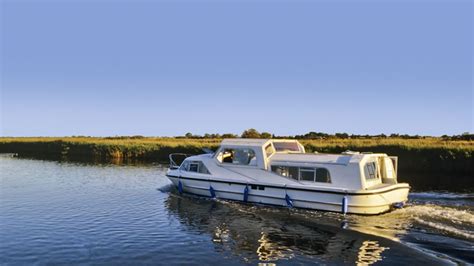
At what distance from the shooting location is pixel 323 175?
24.3 metres

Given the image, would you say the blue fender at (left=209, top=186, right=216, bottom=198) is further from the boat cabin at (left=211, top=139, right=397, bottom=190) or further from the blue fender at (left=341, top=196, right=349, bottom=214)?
the blue fender at (left=341, top=196, right=349, bottom=214)

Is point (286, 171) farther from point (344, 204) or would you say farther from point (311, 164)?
point (344, 204)

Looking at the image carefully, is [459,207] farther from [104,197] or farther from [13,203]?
[13,203]

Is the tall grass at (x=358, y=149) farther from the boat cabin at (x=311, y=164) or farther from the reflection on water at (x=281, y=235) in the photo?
the reflection on water at (x=281, y=235)

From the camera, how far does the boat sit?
2314 centimetres

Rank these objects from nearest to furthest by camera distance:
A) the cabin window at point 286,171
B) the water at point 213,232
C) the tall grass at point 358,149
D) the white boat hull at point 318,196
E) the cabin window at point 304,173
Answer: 1. the water at point 213,232
2. the white boat hull at point 318,196
3. the cabin window at point 304,173
4. the cabin window at point 286,171
5. the tall grass at point 358,149

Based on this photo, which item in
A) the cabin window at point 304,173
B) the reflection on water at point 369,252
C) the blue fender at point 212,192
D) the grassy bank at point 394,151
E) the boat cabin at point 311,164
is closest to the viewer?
the reflection on water at point 369,252

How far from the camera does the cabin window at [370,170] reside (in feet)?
78.8

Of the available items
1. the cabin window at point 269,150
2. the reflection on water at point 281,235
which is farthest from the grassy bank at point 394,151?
the reflection on water at point 281,235

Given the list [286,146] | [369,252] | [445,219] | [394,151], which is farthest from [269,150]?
[394,151]

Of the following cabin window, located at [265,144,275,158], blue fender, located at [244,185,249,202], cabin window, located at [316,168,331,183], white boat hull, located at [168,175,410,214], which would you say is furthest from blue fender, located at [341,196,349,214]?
blue fender, located at [244,185,249,202]

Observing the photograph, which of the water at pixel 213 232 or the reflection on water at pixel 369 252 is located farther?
the water at pixel 213 232

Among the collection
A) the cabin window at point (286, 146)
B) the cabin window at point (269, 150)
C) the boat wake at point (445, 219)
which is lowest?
the boat wake at point (445, 219)

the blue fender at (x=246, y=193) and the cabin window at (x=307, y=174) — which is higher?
the cabin window at (x=307, y=174)
